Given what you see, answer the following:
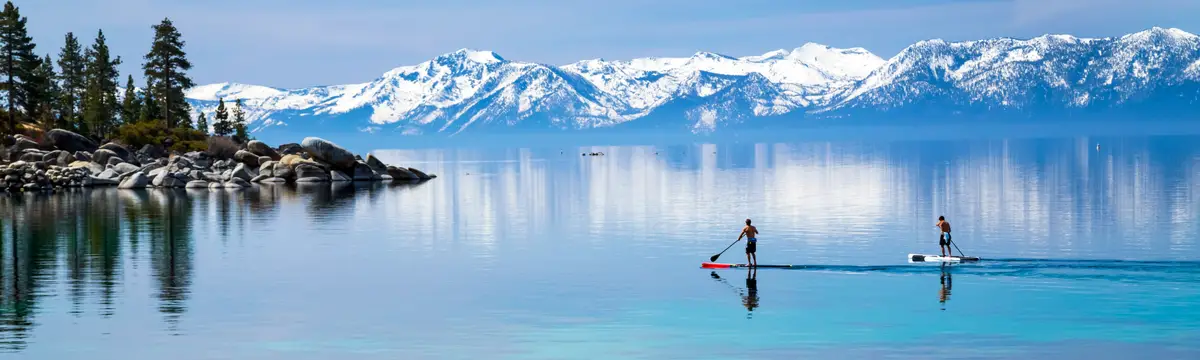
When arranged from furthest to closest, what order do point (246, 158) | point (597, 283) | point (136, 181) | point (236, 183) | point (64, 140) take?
point (246, 158) < point (64, 140) < point (236, 183) < point (136, 181) < point (597, 283)

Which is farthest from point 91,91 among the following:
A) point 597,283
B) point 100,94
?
point 597,283

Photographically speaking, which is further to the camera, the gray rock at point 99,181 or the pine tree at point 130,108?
the pine tree at point 130,108

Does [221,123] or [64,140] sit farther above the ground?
[221,123]

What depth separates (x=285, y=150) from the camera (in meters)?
→ 126

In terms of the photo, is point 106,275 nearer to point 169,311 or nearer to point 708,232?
point 169,311

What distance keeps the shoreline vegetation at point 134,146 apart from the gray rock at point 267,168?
0.16m

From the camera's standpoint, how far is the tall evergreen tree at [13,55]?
381 ft

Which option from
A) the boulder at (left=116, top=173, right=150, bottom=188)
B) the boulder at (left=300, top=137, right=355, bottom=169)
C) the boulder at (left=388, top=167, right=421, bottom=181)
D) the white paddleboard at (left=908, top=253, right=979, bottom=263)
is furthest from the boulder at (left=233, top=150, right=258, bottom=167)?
the white paddleboard at (left=908, top=253, right=979, bottom=263)

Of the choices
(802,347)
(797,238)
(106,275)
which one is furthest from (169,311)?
(797,238)

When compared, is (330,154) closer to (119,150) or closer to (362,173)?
(362,173)

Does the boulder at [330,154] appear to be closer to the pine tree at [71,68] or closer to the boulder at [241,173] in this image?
the boulder at [241,173]

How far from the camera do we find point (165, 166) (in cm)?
11150

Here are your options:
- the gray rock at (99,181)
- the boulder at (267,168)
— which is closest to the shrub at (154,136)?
the boulder at (267,168)

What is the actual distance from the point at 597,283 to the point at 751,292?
5066 millimetres
